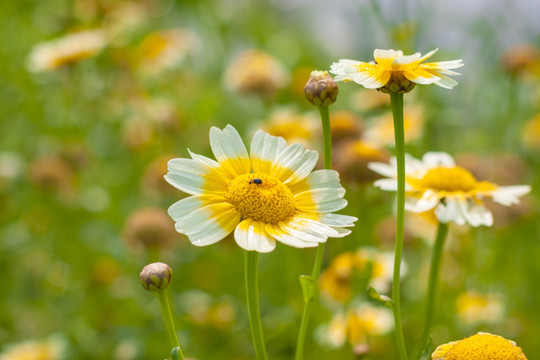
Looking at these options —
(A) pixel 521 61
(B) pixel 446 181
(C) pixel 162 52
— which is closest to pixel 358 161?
(B) pixel 446 181

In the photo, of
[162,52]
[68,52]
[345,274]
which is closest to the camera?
[345,274]

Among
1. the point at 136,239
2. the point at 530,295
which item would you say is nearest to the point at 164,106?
the point at 136,239

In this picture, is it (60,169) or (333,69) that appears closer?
(333,69)

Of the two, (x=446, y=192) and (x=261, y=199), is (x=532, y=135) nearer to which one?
(x=446, y=192)

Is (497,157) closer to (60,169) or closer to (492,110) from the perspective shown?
(492,110)

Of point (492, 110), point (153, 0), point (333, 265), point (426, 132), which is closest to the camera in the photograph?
point (333, 265)

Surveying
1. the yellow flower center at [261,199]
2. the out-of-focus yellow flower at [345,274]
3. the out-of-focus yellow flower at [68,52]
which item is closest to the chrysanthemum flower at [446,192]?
the yellow flower center at [261,199]

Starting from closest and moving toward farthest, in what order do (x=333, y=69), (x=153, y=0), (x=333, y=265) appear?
(x=333, y=69) → (x=333, y=265) → (x=153, y=0)
